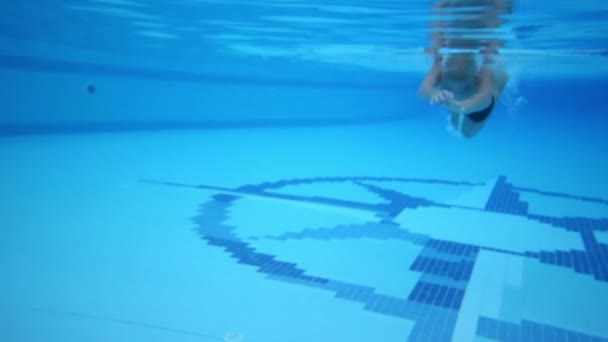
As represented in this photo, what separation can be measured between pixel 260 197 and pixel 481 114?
19.3 feet

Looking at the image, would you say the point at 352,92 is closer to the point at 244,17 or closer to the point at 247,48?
the point at 247,48

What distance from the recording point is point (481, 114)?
633cm

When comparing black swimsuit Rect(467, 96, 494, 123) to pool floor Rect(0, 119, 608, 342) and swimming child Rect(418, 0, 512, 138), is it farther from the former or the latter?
pool floor Rect(0, 119, 608, 342)

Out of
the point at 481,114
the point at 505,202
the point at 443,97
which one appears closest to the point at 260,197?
the point at 481,114

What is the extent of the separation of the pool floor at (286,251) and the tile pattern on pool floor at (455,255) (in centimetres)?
3

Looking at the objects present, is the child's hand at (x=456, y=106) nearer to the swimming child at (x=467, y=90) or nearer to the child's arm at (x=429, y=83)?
the swimming child at (x=467, y=90)

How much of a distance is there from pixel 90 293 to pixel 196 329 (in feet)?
5.46

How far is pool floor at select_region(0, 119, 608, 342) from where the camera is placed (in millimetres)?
5332

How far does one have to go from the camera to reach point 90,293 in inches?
226

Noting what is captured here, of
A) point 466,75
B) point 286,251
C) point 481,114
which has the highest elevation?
point 466,75

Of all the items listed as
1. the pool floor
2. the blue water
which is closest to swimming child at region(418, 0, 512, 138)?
the blue water

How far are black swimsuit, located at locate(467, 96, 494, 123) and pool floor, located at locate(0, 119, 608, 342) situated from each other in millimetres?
2342

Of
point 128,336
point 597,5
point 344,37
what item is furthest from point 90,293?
point 344,37

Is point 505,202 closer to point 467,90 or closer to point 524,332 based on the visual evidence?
point 467,90
